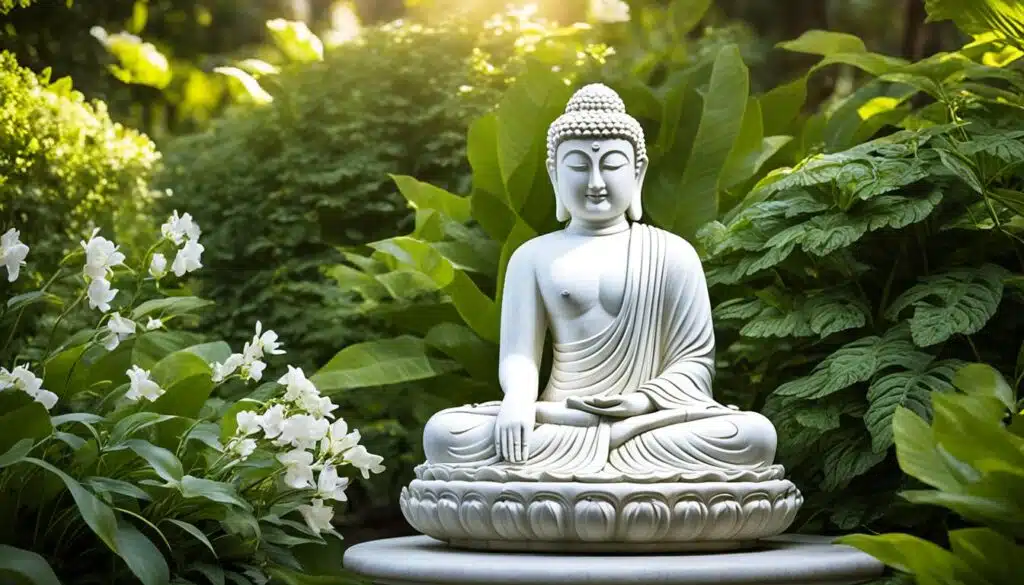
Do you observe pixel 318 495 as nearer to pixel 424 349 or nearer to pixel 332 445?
pixel 332 445

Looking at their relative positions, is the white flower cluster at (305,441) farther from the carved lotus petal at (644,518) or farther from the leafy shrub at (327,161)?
the leafy shrub at (327,161)

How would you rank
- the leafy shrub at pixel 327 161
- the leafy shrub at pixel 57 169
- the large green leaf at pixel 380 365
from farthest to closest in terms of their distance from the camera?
the leafy shrub at pixel 327 161 < the leafy shrub at pixel 57 169 < the large green leaf at pixel 380 365

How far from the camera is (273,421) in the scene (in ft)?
12.5

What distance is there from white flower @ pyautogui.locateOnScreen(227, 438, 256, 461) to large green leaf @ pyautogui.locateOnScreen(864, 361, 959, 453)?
1888mm

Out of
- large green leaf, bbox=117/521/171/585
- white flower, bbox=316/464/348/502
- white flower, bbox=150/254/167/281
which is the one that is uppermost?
white flower, bbox=150/254/167/281

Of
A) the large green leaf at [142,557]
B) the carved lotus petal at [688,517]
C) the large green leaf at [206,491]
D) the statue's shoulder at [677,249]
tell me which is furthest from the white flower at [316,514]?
the statue's shoulder at [677,249]

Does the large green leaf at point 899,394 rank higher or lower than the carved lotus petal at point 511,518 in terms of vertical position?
higher

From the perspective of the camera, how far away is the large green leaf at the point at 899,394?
4.15m

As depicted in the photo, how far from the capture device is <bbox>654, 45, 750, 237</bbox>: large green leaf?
5.47 meters

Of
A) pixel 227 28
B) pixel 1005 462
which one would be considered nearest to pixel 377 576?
pixel 1005 462

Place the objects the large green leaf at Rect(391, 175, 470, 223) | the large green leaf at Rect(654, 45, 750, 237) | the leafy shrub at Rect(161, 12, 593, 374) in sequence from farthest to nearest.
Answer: the leafy shrub at Rect(161, 12, 593, 374)
the large green leaf at Rect(391, 175, 470, 223)
the large green leaf at Rect(654, 45, 750, 237)

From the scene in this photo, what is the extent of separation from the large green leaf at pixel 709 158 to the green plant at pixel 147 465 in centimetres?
193

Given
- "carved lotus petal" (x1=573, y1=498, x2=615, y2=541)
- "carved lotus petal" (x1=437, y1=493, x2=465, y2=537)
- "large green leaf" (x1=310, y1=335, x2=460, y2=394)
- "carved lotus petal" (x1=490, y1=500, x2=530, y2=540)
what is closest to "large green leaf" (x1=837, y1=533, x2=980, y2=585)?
"carved lotus petal" (x1=573, y1=498, x2=615, y2=541)

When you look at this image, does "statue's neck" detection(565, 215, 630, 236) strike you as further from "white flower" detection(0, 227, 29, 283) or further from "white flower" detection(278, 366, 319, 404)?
"white flower" detection(0, 227, 29, 283)
